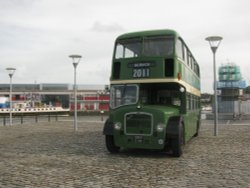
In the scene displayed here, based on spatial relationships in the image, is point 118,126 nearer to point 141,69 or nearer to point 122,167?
point 141,69

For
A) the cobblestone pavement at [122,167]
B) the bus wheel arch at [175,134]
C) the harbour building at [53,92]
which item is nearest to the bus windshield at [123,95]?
the bus wheel arch at [175,134]

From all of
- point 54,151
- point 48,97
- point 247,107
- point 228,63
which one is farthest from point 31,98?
point 54,151

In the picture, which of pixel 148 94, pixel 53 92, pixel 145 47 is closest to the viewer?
pixel 145 47

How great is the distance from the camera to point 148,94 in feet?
43.9

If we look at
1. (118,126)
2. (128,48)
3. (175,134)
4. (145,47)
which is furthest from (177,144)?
(128,48)

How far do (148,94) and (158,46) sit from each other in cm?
168

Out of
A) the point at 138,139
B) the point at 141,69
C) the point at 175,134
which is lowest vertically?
the point at 138,139

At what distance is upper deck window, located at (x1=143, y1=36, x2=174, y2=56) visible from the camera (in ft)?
42.0

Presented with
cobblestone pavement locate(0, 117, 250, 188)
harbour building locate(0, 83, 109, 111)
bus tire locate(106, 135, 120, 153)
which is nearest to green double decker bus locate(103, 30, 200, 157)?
bus tire locate(106, 135, 120, 153)

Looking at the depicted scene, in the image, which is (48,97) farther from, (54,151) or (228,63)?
(54,151)

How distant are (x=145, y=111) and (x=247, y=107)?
40.8 metres

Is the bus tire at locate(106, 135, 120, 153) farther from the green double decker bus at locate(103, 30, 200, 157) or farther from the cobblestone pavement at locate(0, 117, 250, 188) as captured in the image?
the cobblestone pavement at locate(0, 117, 250, 188)

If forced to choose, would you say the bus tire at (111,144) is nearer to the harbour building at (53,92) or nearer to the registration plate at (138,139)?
the registration plate at (138,139)

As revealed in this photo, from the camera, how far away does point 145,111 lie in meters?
12.3
